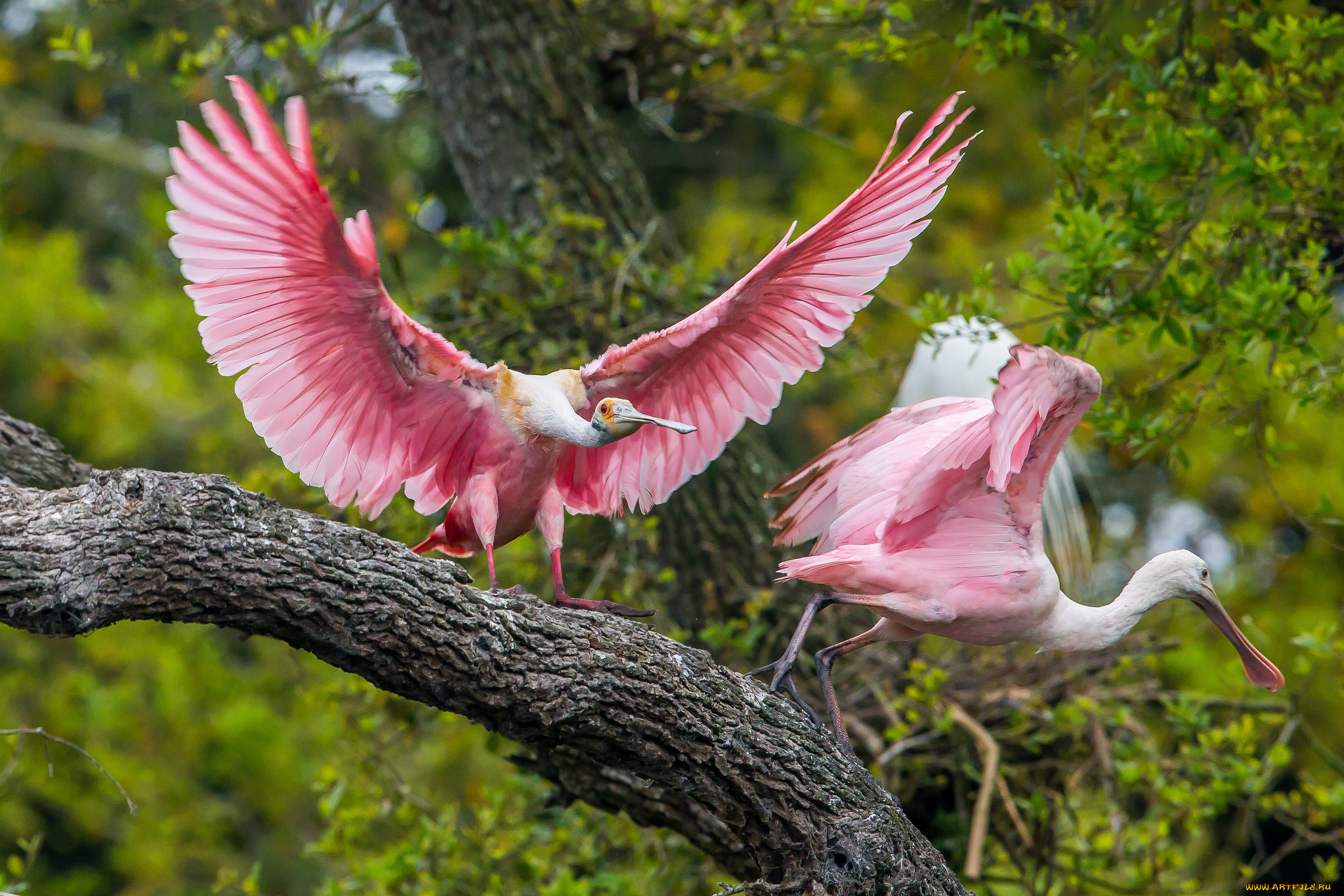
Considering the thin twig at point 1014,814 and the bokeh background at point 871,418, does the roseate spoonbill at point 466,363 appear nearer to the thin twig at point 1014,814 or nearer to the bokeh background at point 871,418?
the bokeh background at point 871,418

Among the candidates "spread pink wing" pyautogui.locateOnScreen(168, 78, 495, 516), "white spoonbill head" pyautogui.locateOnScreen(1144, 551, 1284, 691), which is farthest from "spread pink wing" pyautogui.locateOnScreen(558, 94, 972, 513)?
"white spoonbill head" pyautogui.locateOnScreen(1144, 551, 1284, 691)

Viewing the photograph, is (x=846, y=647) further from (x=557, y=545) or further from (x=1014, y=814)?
(x=1014, y=814)

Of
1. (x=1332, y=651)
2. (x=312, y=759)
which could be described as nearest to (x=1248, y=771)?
(x=1332, y=651)

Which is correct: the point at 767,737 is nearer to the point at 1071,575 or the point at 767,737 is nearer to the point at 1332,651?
the point at 1332,651

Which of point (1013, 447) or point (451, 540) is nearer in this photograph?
point (1013, 447)

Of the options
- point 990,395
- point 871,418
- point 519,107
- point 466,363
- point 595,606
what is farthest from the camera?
point 871,418

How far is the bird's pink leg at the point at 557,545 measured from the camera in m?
3.56

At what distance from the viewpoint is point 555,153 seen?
5.13 metres

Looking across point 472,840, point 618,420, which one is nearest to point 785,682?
point 618,420

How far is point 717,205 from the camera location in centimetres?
1070

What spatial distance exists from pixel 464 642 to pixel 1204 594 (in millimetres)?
2202

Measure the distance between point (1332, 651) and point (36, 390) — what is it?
874 centimetres

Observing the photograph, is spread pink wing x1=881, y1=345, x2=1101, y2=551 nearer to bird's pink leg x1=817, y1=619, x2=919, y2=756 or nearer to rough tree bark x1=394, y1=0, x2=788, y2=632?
bird's pink leg x1=817, y1=619, x2=919, y2=756

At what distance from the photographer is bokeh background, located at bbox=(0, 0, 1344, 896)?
3975 millimetres
